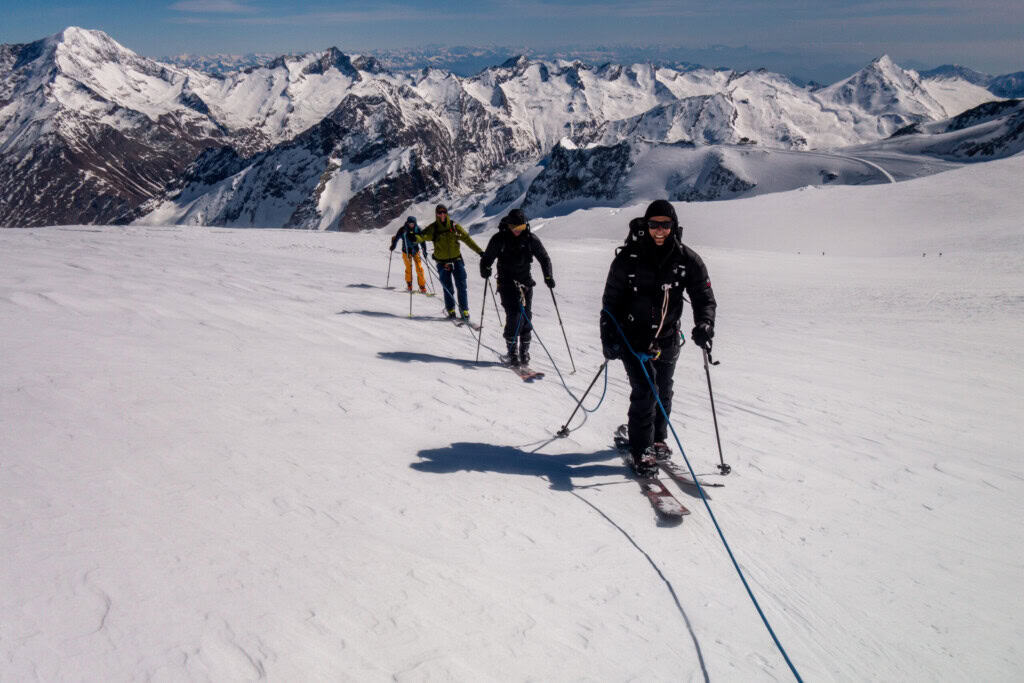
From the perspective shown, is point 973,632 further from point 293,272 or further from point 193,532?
point 293,272

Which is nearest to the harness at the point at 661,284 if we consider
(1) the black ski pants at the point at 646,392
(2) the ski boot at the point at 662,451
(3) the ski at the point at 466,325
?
(1) the black ski pants at the point at 646,392

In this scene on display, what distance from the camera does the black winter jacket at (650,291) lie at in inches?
223

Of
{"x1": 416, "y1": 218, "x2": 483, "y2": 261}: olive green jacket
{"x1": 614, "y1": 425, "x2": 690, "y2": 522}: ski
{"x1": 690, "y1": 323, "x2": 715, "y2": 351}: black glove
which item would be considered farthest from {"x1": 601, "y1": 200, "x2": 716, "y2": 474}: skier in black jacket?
{"x1": 416, "y1": 218, "x2": 483, "y2": 261}: olive green jacket

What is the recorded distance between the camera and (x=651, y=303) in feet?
18.8

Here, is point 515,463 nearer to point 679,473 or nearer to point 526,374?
point 679,473

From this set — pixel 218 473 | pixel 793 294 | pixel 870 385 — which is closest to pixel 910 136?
pixel 793 294

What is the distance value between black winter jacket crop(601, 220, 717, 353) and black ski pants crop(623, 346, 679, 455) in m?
0.16

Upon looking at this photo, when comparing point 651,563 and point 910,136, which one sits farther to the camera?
point 910,136

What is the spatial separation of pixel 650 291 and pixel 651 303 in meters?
0.12

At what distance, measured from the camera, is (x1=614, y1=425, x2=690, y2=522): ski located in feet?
17.4

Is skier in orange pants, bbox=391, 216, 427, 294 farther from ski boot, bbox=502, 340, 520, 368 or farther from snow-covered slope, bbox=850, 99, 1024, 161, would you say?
snow-covered slope, bbox=850, 99, 1024, 161

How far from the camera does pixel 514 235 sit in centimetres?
969

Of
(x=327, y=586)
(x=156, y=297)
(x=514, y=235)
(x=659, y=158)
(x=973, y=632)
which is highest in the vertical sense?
(x=659, y=158)

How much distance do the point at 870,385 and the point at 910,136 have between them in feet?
479
